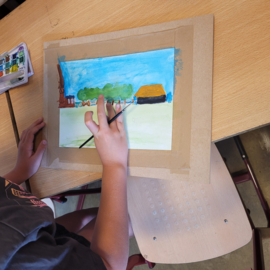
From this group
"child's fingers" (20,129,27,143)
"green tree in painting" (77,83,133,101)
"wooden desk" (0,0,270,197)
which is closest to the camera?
"wooden desk" (0,0,270,197)

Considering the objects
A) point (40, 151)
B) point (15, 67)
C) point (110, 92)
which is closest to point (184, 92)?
point (110, 92)

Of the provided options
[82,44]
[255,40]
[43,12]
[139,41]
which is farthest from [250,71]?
[43,12]

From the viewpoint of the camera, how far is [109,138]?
0.53 meters

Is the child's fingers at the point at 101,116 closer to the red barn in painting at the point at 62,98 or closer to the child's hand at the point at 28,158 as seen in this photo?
the red barn in painting at the point at 62,98

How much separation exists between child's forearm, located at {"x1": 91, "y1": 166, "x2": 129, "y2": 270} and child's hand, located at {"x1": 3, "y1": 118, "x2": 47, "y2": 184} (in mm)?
263

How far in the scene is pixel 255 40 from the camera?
17.7 inches

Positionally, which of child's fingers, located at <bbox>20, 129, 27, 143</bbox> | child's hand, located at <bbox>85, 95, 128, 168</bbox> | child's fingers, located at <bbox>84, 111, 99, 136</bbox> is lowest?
child's hand, located at <bbox>85, 95, 128, 168</bbox>

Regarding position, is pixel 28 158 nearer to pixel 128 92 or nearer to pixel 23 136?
pixel 23 136

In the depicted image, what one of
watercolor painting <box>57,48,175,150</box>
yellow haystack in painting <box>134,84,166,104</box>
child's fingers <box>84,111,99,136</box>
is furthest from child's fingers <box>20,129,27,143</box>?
yellow haystack in painting <box>134,84,166,104</box>

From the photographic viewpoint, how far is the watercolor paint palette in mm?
680

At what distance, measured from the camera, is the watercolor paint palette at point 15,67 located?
26.8 inches

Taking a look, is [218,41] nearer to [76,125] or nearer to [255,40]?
[255,40]

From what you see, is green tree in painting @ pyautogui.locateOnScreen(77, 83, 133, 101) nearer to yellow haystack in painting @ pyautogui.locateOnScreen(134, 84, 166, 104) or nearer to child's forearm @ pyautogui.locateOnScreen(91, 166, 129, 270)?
yellow haystack in painting @ pyautogui.locateOnScreen(134, 84, 166, 104)

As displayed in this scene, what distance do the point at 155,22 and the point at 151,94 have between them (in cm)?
21
